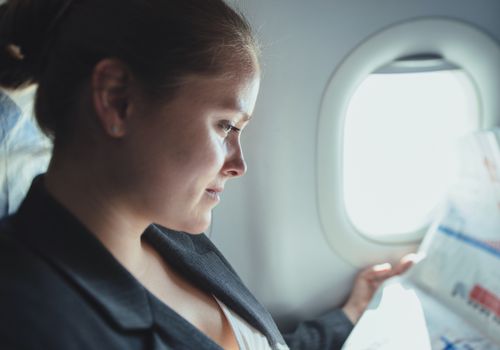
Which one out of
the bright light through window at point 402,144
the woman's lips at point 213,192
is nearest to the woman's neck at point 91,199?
the woman's lips at point 213,192

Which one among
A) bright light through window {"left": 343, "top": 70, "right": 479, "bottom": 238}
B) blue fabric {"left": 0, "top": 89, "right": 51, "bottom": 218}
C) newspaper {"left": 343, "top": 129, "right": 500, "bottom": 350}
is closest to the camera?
blue fabric {"left": 0, "top": 89, "right": 51, "bottom": 218}

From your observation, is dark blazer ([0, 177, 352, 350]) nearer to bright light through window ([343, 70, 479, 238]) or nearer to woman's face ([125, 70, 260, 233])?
woman's face ([125, 70, 260, 233])

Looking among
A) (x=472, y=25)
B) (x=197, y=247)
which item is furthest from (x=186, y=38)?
(x=472, y=25)

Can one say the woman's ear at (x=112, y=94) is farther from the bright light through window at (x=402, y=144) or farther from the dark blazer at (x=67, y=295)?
the bright light through window at (x=402, y=144)

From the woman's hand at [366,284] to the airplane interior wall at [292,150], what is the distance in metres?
0.03

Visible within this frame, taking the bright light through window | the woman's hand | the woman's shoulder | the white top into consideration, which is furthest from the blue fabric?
the woman's hand

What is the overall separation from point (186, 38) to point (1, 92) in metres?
0.40

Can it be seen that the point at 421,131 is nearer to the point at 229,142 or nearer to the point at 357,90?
the point at 357,90

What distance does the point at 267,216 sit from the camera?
1267 mm

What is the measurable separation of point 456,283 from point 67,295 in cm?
104

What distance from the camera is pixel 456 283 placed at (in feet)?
4.15

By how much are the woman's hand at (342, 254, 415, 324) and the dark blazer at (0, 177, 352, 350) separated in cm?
74

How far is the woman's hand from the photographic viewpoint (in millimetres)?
1352

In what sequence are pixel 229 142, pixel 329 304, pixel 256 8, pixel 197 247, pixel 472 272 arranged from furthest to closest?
pixel 329 304
pixel 472 272
pixel 256 8
pixel 197 247
pixel 229 142
